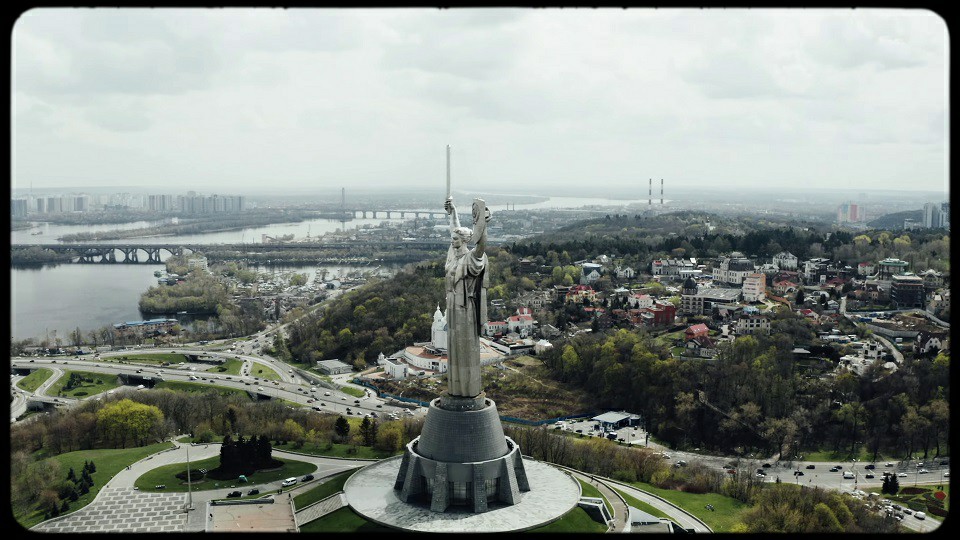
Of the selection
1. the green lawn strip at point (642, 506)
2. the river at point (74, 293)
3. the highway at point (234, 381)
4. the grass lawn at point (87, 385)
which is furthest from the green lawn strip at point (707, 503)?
the river at point (74, 293)

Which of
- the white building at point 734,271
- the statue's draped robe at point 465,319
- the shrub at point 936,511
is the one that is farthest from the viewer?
the white building at point 734,271

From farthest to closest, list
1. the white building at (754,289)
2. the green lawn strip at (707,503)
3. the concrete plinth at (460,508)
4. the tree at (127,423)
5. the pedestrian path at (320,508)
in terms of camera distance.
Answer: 1. the white building at (754,289)
2. the tree at (127,423)
3. the green lawn strip at (707,503)
4. the pedestrian path at (320,508)
5. the concrete plinth at (460,508)

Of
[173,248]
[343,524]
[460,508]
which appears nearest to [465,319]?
[460,508]

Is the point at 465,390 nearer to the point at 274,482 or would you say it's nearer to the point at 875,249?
the point at 274,482

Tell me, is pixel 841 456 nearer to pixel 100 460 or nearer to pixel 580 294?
pixel 580 294

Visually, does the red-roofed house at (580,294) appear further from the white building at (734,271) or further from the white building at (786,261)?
the white building at (786,261)

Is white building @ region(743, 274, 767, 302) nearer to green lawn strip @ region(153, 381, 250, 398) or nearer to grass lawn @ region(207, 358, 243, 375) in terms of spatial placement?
grass lawn @ region(207, 358, 243, 375)
